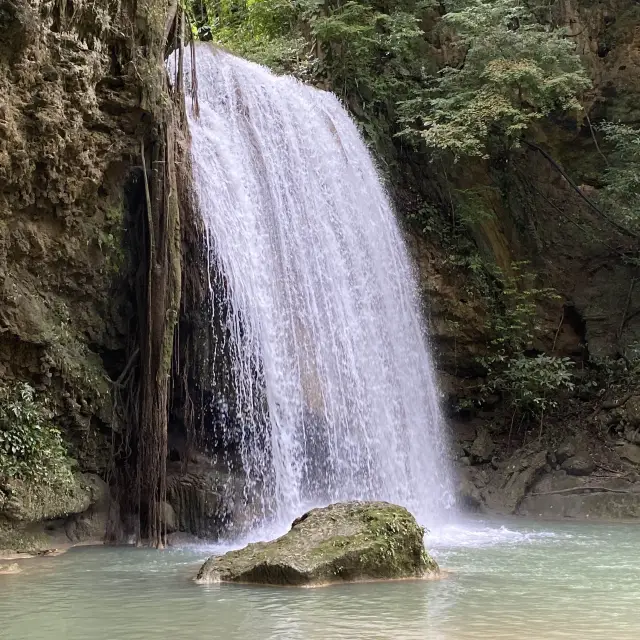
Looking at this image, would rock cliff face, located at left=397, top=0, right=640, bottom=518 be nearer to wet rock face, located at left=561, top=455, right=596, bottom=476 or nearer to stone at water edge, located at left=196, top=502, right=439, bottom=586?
wet rock face, located at left=561, top=455, right=596, bottom=476

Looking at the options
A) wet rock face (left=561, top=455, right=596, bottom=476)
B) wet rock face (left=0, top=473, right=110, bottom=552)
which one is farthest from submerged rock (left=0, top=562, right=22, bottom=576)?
wet rock face (left=561, top=455, right=596, bottom=476)

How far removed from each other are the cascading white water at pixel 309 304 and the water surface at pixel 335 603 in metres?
3.24

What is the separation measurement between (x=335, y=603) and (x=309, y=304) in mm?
7414

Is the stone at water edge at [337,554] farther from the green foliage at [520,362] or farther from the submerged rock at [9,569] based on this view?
the green foliage at [520,362]

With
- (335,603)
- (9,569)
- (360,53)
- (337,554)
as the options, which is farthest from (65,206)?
(360,53)

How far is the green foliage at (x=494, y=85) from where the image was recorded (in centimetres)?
1636

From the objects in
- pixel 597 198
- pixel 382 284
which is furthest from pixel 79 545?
pixel 597 198

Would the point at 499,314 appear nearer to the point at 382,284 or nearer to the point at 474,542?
the point at 382,284

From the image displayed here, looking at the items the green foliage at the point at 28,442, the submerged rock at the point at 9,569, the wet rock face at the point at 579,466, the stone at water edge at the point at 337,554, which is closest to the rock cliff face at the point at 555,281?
the wet rock face at the point at 579,466

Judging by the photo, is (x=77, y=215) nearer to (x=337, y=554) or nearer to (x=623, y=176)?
(x=337, y=554)

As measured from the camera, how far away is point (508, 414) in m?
17.6

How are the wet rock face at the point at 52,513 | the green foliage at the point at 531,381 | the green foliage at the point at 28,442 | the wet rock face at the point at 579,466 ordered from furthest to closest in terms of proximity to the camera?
the green foliage at the point at 531,381
the wet rock face at the point at 579,466
the green foliage at the point at 28,442
the wet rock face at the point at 52,513

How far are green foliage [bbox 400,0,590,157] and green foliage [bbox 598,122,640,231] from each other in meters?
1.20

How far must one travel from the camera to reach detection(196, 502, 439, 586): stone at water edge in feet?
24.5
